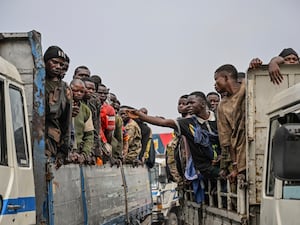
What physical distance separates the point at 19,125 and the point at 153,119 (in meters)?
3.15

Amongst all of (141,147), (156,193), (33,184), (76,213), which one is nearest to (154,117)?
(76,213)

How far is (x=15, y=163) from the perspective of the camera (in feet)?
15.8

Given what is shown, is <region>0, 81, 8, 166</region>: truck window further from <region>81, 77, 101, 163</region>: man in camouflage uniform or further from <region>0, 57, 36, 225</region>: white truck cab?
<region>81, 77, 101, 163</region>: man in camouflage uniform

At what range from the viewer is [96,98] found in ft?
31.8

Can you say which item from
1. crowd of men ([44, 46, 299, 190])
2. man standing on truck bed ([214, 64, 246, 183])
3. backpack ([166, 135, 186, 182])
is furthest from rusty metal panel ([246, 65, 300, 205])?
backpack ([166, 135, 186, 182])

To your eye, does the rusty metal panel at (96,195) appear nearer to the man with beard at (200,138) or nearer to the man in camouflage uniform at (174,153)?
the man in camouflage uniform at (174,153)

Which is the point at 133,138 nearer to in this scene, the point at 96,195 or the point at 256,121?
the point at 96,195

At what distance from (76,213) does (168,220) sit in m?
10.1

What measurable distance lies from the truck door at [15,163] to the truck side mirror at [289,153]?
1.96 m

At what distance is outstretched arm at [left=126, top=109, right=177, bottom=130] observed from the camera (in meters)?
7.71

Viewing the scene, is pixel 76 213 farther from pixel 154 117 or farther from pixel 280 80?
pixel 280 80

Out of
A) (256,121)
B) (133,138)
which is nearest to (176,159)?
(133,138)

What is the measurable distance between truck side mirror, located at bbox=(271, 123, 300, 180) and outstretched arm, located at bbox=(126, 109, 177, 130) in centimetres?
419

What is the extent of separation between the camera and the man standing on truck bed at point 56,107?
626 cm
